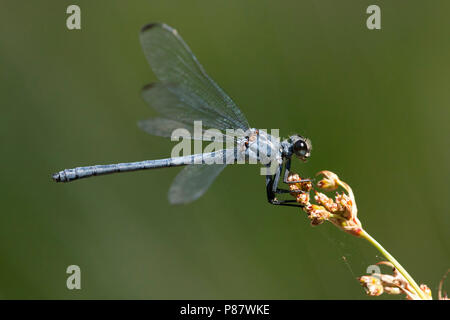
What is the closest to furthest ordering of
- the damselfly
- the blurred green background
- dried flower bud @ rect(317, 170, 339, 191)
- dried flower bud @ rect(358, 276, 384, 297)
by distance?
dried flower bud @ rect(358, 276, 384, 297)
dried flower bud @ rect(317, 170, 339, 191)
the damselfly
the blurred green background

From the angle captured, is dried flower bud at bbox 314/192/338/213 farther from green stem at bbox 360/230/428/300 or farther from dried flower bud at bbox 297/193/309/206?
green stem at bbox 360/230/428/300

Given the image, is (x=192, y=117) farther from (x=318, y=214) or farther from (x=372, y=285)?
(x=372, y=285)

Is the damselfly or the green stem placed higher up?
the damselfly

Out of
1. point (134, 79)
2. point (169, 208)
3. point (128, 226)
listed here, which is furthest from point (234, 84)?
point (128, 226)

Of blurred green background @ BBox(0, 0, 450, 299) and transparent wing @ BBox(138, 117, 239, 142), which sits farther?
blurred green background @ BBox(0, 0, 450, 299)

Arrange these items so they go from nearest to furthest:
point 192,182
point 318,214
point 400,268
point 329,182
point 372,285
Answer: point 400,268
point 372,285
point 318,214
point 329,182
point 192,182

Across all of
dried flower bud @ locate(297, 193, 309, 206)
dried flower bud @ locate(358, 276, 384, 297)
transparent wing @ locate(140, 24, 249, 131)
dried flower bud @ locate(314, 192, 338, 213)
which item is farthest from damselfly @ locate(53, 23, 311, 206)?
dried flower bud @ locate(358, 276, 384, 297)

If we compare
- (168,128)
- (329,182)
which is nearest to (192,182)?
(168,128)

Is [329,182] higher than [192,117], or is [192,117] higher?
[192,117]
